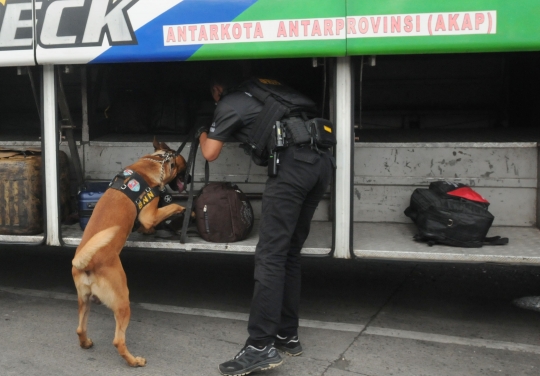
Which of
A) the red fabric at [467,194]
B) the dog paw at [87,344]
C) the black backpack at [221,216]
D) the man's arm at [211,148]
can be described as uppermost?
the man's arm at [211,148]

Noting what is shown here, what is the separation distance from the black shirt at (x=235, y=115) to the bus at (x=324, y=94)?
0.92 ft

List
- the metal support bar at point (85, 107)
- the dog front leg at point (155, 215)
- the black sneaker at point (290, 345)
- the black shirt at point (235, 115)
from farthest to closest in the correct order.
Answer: the metal support bar at point (85, 107)
the dog front leg at point (155, 215)
the black sneaker at point (290, 345)
the black shirt at point (235, 115)

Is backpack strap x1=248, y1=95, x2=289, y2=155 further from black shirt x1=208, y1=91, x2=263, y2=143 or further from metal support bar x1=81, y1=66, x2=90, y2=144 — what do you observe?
metal support bar x1=81, y1=66, x2=90, y2=144

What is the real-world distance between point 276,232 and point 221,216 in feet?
2.55

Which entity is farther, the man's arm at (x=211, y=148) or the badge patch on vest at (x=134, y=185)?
the badge patch on vest at (x=134, y=185)

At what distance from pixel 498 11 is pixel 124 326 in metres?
2.89

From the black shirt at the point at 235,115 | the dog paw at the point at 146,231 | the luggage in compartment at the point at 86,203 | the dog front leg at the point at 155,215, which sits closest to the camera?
the black shirt at the point at 235,115

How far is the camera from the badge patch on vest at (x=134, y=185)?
171 inches

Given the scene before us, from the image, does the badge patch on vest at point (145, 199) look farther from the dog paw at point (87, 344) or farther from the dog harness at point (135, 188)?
the dog paw at point (87, 344)

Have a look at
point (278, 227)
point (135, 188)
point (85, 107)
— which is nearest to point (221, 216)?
point (135, 188)

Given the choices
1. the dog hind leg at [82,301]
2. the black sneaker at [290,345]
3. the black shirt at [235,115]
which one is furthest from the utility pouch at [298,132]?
the dog hind leg at [82,301]

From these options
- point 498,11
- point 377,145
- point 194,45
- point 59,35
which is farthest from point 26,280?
point 498,11

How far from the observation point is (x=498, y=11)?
12.3 ft

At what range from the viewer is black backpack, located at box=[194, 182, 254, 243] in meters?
4.54
